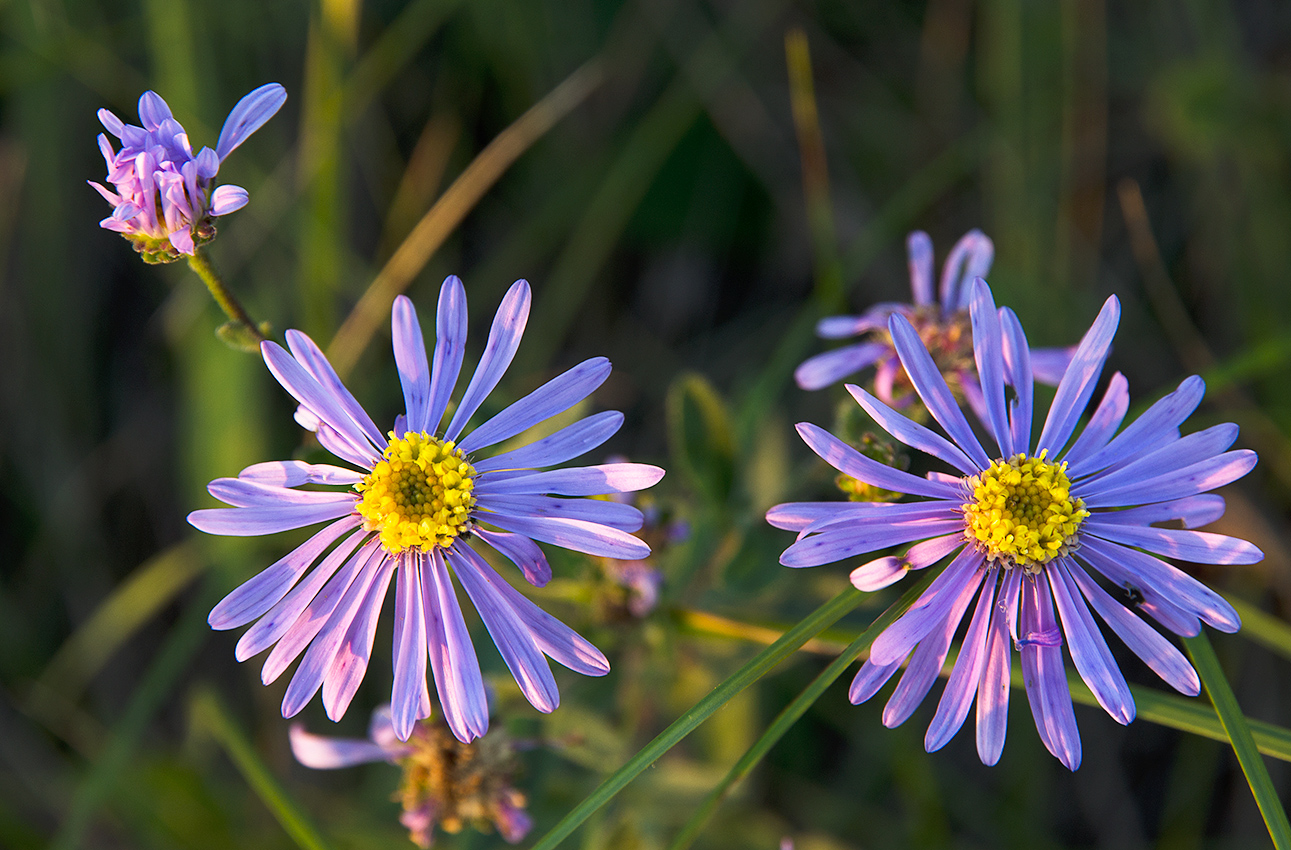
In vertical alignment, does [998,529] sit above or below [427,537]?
above

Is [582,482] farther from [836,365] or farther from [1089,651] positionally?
[1089,651]

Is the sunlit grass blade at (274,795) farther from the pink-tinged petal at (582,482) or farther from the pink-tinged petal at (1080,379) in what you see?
the pink-tinged petal at (1080,379)

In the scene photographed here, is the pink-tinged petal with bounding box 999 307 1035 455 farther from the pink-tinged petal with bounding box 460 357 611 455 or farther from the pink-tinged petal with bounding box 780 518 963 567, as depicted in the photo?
the pink-tinged petal with bounding box 460 357 611 455

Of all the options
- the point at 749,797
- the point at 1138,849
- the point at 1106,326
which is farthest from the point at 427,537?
the point at 1138,849

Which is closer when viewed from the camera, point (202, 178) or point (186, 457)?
point (202, 178)

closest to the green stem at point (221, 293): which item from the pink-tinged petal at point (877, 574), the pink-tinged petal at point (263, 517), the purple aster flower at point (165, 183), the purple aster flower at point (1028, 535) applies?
the purple aster flower at point (165, 183)

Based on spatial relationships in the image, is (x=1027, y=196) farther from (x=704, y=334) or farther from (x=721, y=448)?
(x=721, y=448)
